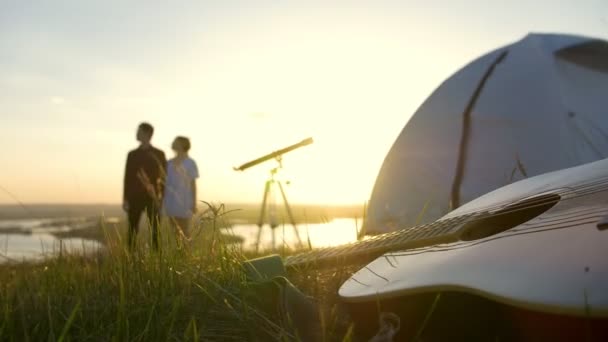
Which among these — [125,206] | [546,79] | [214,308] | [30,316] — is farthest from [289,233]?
[125,206]

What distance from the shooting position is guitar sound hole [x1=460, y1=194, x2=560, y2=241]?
171 centimetres

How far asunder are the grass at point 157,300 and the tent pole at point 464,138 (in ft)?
7.15

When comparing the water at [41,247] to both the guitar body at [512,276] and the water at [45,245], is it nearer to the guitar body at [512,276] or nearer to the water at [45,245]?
the water at [45,245]

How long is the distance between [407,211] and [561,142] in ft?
4.22

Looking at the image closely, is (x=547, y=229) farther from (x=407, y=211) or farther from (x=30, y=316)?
(x=407, y=211)

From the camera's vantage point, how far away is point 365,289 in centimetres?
152

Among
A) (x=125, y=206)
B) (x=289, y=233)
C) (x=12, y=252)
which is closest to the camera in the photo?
(x=12, y=252)

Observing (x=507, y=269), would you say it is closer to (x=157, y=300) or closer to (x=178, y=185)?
(x=157, y=300)

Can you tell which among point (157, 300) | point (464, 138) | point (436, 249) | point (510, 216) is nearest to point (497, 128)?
point (464, 138)

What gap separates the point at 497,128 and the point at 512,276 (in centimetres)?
320

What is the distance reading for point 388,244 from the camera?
167cm

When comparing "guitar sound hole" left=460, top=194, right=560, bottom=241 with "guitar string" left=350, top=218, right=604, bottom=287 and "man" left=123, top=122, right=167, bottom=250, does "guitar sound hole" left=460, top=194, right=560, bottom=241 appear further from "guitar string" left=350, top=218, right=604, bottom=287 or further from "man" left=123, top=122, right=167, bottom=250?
"man" left=123, top=122, right=167, bottom=250

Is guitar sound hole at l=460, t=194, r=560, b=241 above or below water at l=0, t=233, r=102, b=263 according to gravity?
above

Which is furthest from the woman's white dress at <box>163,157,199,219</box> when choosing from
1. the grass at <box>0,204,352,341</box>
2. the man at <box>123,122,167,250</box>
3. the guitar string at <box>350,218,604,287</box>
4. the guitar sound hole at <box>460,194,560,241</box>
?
the guitar sound hole at <box>460,194,560,241</box>
